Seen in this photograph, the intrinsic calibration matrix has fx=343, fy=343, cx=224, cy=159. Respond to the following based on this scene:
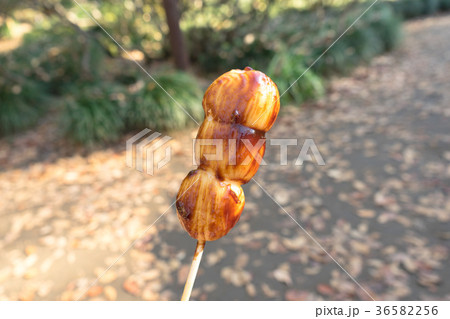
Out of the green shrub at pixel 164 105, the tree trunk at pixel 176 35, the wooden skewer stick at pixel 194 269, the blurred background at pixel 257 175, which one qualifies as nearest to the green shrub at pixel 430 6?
the blurred background at pixel 257 175

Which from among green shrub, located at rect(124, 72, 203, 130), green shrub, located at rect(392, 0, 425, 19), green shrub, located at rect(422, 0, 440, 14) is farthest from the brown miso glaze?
green shrub, located at rect(422, 0, 440, 14)

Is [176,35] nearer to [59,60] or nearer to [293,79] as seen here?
[293,79]

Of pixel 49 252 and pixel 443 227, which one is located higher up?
pixel 443 227

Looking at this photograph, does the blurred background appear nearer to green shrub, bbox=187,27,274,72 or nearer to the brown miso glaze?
green shrub, bbox=187,27,274,72

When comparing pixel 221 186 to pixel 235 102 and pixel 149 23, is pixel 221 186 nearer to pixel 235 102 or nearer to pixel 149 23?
pixel 235 102
